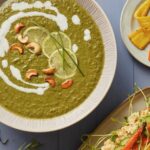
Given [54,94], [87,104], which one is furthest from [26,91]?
[87,104]

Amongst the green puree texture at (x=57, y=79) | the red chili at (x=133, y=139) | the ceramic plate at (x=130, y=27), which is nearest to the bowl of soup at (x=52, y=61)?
the green puree texture at (x=57, y=79)

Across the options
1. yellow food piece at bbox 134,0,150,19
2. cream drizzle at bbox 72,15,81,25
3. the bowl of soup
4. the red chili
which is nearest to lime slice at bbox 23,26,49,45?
the bowl of soup

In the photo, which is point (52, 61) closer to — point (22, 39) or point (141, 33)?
point (22, 39)

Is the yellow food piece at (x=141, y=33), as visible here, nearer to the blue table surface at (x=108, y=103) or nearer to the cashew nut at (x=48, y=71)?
the blue table surface at (x=108, y=103)

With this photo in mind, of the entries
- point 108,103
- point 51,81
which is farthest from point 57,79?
point 108,103

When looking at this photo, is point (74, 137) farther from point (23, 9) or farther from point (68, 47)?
point (23, 9)

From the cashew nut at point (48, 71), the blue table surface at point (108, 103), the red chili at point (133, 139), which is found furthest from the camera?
the blue table surface at point (108, 103)

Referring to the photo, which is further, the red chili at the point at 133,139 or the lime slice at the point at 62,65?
the lime slice at the point at 62,65
